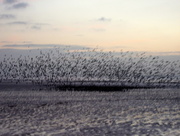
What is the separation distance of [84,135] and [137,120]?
599 cm

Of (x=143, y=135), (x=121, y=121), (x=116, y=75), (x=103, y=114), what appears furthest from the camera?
(x=116, y=75)

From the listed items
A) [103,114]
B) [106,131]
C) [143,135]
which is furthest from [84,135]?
[103,114]

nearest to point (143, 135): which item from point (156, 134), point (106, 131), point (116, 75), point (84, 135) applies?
point (156, 134)

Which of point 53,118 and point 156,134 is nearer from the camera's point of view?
point 156,134

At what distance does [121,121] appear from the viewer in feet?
67.6

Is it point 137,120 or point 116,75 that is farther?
point 116,75

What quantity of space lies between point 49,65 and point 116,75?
23.2m

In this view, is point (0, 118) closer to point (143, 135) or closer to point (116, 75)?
point (143, 135)

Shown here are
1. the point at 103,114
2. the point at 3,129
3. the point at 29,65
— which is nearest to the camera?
the point at 3,129

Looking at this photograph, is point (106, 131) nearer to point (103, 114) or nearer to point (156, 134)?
point (156, 134)

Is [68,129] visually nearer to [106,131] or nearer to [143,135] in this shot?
[106,131]

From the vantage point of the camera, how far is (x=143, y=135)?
645 inches

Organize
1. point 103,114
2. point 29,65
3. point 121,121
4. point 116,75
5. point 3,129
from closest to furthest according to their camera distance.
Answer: point 3,129, point 121,121, point 103,114, point 29,65, point 116,75

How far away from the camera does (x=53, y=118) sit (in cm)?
2184
